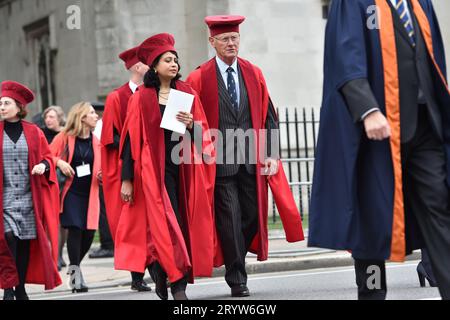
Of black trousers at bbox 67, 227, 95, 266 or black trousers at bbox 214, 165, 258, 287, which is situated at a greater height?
black trousers at bbox 214, 165, 258, 287

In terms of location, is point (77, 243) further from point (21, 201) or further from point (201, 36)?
point (201, 36)

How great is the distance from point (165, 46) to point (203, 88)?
0.91 meters

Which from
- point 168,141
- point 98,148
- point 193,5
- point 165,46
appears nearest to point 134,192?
point 168,141

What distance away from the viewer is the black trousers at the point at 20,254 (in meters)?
9.91

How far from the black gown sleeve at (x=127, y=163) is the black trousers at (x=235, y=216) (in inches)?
35.1

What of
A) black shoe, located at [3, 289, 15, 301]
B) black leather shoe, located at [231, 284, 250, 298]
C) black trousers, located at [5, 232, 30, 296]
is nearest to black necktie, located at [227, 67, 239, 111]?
black leather shoe, located at [231, 284, 250, 298]

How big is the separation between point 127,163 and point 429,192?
11.3 ft

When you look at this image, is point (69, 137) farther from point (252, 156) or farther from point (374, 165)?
point (374, 165)

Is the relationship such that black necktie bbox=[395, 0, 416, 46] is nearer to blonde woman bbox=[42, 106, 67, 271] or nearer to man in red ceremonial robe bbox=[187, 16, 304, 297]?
man in red ceremonial robe bbox=[187, 16, 304, 297]

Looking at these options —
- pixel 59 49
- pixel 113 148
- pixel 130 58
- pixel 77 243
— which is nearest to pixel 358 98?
pixel 113 148

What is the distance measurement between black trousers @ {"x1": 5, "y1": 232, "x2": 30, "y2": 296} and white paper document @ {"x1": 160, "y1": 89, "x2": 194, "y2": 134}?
198 centimetres

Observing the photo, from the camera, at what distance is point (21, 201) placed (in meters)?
10.0

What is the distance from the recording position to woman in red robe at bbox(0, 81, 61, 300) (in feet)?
32.5

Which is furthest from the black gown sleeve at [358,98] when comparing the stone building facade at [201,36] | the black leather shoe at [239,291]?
the stone building facade at [201,36]
